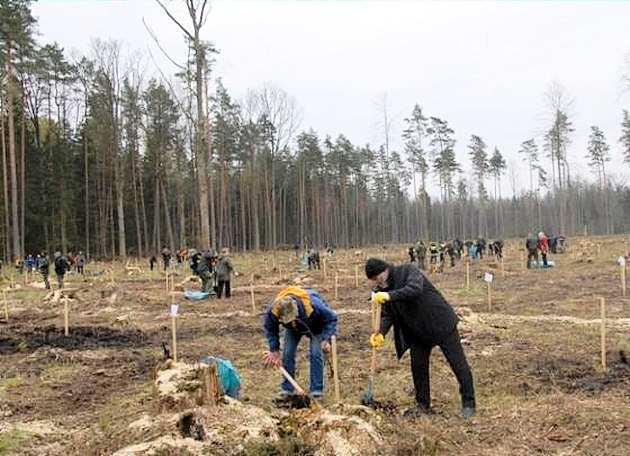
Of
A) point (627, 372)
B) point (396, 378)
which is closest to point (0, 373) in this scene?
point (396, 378)

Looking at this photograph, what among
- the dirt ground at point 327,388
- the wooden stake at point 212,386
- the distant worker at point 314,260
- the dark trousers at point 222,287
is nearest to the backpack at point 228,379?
the dirt ground at point 327,388

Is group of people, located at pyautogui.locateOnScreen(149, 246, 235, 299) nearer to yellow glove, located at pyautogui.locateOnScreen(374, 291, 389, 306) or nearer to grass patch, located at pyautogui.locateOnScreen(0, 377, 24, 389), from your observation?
Result: grass patch, located at pyautogui.locateOnScreen(0, 377, 24, 389)

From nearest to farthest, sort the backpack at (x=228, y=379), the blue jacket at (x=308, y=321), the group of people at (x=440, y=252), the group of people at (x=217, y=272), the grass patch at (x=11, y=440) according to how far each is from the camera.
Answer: the grass patch at (x=11, y=440) → the blue jacket at (x=308, y=321) → the backpack at (x=228, y=379) → the group of people at (x=217, y=272) → the group of people at (x=440, y=252)

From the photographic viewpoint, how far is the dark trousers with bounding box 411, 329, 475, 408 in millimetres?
5918

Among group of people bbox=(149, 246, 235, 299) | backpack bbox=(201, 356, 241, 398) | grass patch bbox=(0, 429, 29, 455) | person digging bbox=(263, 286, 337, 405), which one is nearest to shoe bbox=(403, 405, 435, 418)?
person digging bbox=(263, 286, 337, 405)

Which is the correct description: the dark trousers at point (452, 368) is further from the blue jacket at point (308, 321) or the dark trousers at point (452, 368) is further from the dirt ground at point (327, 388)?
the blue jacket at point (308, 321)

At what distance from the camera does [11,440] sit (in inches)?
234

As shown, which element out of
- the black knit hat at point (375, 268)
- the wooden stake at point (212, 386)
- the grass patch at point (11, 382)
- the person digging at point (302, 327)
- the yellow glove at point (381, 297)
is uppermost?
the black knit hat at point (375, 268)

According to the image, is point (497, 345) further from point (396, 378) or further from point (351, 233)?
point (351, 233)

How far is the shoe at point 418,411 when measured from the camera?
19.0 ft

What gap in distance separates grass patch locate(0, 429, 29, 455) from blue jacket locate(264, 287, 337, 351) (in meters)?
2.59

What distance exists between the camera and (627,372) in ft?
24.2

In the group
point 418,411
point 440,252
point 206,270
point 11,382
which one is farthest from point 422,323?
point 440,252

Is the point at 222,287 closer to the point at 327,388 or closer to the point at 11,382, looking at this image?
the point at 11,382
